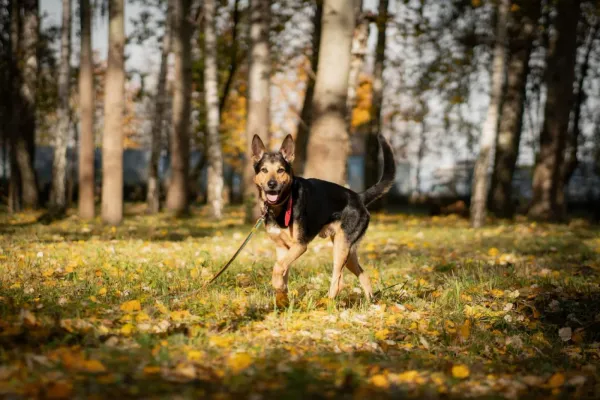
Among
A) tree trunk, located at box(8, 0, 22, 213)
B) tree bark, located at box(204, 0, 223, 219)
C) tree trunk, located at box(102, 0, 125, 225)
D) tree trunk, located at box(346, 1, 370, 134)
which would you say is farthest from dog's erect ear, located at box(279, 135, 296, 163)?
tree trunk, located at box(8, 0, 22, 213)

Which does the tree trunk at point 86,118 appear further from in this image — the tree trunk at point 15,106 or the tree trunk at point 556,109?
the tree trunk at point 556,109

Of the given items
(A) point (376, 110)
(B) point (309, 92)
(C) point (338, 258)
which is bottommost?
(C) point (338, 258)

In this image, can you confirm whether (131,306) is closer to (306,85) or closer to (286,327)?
(286,327)

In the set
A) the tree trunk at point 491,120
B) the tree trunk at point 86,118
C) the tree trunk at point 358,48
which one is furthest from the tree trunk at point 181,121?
the tree trunk at point 491,120

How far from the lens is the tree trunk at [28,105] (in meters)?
19.3

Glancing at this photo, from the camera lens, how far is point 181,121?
18.9 m

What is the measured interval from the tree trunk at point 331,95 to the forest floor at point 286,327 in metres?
2.95

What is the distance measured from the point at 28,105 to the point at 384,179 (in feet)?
55.1

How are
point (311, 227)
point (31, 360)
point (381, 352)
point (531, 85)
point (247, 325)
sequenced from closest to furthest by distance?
point (31, 360), point (381, 352), point (247, 325), point (311, 227), point (531, 85)

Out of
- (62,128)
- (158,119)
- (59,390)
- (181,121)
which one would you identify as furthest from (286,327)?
(158,119)

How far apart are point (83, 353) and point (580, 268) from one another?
7178 mm

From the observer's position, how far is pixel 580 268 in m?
8.44

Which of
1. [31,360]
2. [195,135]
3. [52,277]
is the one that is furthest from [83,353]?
[195,135]

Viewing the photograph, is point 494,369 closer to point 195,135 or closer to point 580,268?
point 580,268
